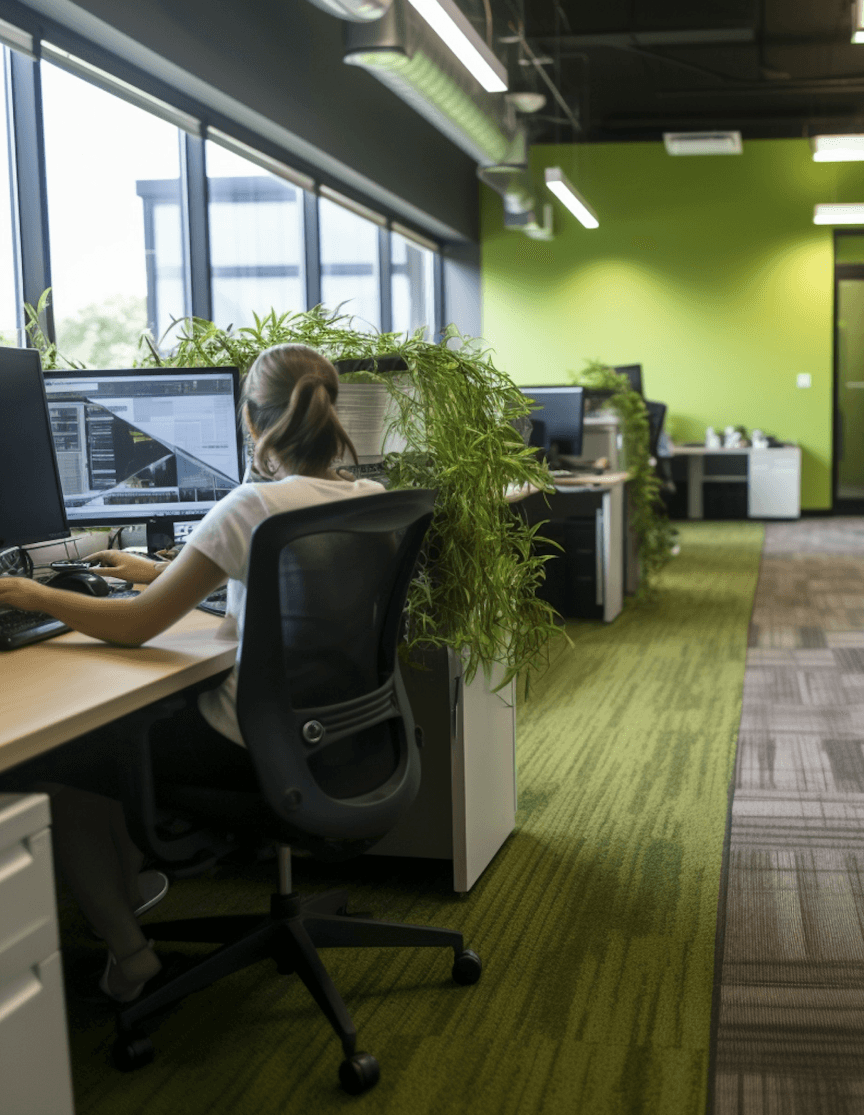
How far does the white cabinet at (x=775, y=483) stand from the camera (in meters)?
10.9

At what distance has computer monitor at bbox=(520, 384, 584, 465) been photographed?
19.0 feet

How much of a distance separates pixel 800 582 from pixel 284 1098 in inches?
238

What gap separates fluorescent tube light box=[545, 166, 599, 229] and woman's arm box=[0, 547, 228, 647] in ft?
24.0

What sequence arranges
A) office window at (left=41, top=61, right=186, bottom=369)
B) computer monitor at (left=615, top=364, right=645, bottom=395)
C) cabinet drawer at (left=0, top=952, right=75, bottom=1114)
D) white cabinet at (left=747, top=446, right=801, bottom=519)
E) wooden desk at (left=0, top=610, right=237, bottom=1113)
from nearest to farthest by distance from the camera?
cabinet drawer at (left=0, top=952, right=75, bottom=1114) < wooden desk at (left=0, top=610, right=237, bottom=1113) < office window at (left=41, top=61, right=186, bottom=369) < computer monitor at (left=615, top=364, right=645, bottom=395) < white cabinet at (left=747, top=446, right=801, bottom=519)

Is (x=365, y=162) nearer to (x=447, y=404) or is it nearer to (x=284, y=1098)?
(x=447, y=404)

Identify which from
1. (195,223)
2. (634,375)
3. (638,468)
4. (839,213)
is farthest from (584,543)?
(839,213)

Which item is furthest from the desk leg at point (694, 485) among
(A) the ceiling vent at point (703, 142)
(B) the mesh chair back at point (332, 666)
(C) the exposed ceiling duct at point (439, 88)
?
(B) the mesh chair back at point (332, 666)

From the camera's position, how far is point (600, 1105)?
1782 millimetres

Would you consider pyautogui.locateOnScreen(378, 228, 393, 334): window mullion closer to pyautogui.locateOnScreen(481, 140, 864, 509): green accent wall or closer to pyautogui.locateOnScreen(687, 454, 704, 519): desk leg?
pyautogui.locateOnScreen(481, 140, 864, 509): green accent wall

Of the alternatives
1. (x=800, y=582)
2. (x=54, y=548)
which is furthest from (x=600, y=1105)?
(x=800, y=582)

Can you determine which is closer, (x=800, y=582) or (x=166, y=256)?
(x=166, y=256)

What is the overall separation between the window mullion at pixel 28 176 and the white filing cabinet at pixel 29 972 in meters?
3.36

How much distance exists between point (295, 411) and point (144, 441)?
0.82 m

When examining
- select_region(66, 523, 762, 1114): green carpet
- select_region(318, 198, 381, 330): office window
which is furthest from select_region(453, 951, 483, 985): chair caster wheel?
select_region(318, 198, 381, 330): office window
